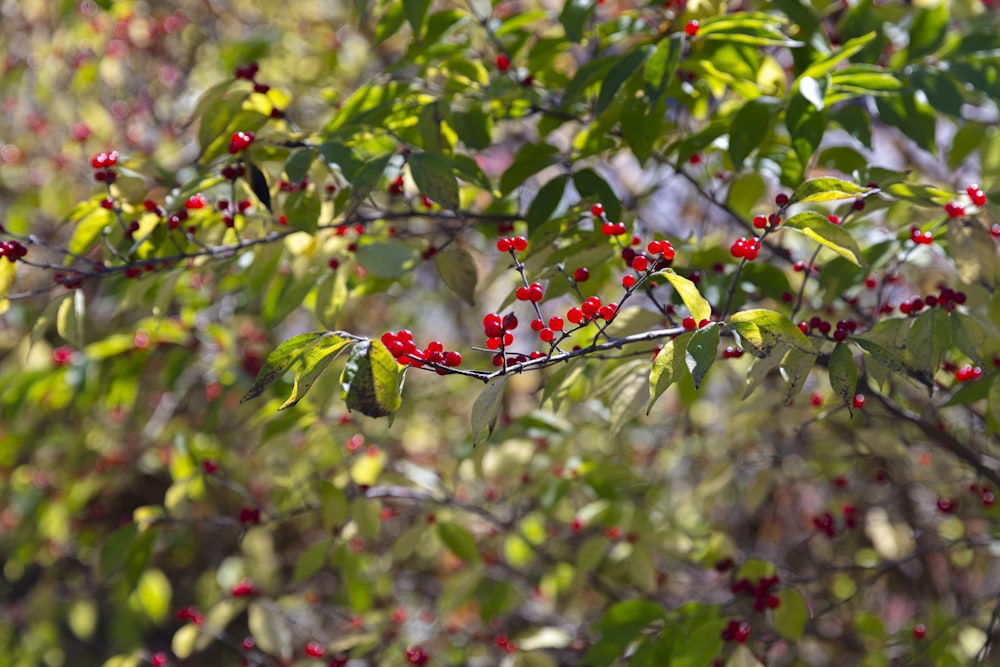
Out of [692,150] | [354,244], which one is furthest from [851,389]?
[354,244]

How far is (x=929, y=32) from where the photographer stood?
1985 mm

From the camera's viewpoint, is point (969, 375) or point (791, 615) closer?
point (969, 375)

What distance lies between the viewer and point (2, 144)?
190 inches

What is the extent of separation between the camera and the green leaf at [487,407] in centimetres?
120

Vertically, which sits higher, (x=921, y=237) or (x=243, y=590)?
(x=921, y=237)

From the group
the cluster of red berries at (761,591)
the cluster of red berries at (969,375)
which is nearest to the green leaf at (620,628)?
the cluster of red berries at (761,591)

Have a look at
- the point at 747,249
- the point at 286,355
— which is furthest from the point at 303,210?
the point at 747,249

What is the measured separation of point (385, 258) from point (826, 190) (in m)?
0.91

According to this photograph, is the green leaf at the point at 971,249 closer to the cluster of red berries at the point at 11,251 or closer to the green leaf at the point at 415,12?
the green leaf at the point at 415,12

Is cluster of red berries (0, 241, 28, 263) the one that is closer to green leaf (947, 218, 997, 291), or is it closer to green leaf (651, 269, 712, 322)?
green leaf (651, 269, 712, 322)

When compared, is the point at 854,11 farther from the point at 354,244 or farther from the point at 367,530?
the point at 367,530

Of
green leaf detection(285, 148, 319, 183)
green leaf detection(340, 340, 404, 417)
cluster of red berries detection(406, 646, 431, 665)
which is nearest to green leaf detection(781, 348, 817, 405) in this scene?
green leaf detection(340, 340, 404, 417)

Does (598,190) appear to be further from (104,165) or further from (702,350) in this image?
(104,165)

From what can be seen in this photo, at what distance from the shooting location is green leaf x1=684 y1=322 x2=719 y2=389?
114 centimetres
